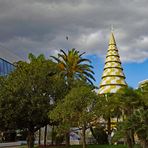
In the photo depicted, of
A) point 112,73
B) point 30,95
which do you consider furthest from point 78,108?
point 112,73

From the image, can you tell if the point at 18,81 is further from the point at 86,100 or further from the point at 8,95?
the point at 86,100

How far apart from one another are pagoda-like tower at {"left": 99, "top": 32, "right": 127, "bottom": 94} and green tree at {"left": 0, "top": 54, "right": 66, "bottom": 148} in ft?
84.9

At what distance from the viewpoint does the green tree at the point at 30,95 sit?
45938 millimetres

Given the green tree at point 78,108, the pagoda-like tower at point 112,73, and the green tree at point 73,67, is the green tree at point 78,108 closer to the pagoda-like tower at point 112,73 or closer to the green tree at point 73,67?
the green tree at point 73,67

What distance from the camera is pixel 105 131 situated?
57219 mm

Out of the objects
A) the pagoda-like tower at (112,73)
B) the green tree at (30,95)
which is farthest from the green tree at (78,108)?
the pagoda-like tower at (112,73)

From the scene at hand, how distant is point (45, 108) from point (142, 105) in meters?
13.7

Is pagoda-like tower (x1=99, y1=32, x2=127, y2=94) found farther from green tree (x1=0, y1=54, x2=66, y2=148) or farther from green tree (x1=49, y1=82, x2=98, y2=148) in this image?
green tree (x1=49, y1=82, x2=98, y2=148)

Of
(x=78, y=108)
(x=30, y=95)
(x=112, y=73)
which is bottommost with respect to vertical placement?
(x=78, y=108)

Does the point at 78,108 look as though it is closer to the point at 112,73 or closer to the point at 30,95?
the point at 30,95

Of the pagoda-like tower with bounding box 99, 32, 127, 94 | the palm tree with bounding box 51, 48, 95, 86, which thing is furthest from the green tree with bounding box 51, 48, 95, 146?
the pagoda-like tower with bounding box 99, 32, 127, 94

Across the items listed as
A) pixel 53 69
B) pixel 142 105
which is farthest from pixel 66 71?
pixel 142 105

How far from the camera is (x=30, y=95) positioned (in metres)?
46.9

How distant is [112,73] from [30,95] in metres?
30.5
